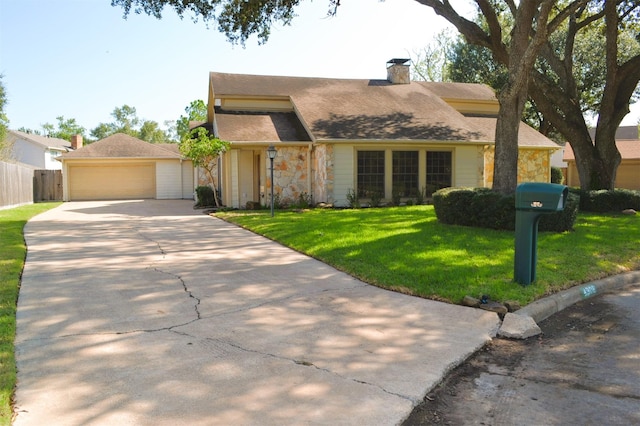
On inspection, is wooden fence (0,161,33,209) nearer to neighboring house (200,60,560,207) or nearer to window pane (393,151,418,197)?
neighboring house (200,60,560,207)

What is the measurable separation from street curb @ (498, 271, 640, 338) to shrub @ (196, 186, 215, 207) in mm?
16969

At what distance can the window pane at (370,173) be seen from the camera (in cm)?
1964

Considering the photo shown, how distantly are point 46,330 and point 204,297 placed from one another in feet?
5.94

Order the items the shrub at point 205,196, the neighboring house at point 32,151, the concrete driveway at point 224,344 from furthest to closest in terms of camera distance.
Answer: the neighboring house at point 32,151 < the shrub at point 205,196 < the concrete driveway at point 224,344

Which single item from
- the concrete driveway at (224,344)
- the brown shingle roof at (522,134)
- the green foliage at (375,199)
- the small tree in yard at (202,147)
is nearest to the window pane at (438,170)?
the brown shingle roof at (522,134)

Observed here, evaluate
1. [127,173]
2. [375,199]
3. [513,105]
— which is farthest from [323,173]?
[127,173]

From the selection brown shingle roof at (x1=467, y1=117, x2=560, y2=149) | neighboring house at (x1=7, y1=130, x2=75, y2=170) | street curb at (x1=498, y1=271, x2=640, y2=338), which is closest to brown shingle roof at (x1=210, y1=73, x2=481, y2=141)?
brown shingle roof at (x1=467, y1=117, x2=560, y2=149)

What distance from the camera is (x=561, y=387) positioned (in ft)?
12.9

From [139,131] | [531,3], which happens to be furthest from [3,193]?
[139,131]

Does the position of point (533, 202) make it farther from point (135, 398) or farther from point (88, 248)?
point (88, 248)

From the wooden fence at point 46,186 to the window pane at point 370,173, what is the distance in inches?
744

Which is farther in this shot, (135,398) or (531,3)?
(531,3)

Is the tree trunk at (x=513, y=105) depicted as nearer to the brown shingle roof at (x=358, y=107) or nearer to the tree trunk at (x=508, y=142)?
the tree trunk at (x=508, y=142)

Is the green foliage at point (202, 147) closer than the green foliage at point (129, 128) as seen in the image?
Yes
